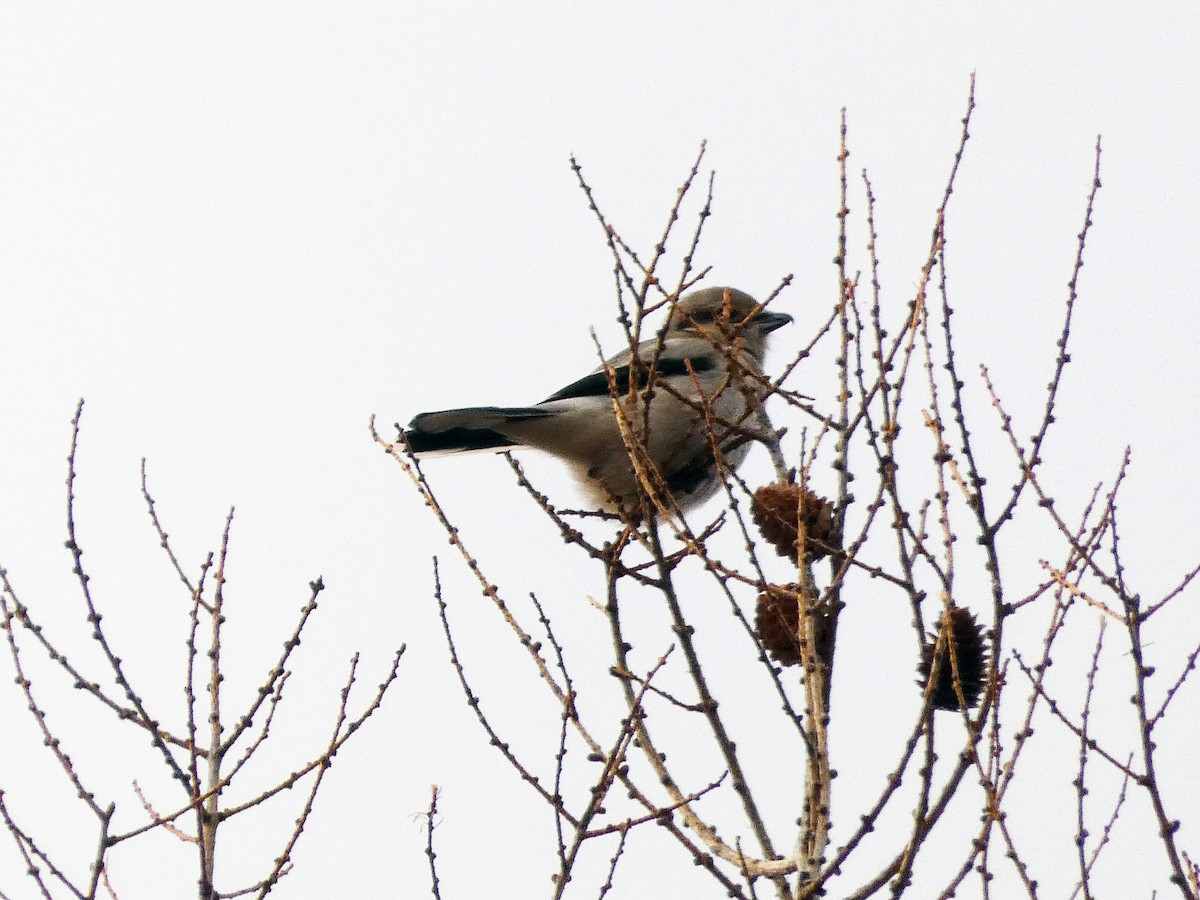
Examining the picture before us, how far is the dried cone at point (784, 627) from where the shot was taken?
3254 millimetres

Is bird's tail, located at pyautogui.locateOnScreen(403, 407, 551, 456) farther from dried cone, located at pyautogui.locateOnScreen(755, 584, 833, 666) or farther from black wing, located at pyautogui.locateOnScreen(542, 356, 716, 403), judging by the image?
dried cone, located at pyautogui.locateOnScreen(755, 584, 833, 666)

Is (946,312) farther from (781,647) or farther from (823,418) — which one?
(781,647)

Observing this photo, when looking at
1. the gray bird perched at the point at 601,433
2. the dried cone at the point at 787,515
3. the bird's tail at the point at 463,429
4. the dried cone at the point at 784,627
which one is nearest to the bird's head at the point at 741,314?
the gray bird perched at the point at 601,433

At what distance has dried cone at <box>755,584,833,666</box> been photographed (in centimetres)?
325

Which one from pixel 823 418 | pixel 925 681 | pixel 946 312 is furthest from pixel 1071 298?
pixel 925 681

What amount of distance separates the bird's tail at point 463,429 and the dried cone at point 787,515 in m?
2.02

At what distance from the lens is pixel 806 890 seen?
2.68 metres

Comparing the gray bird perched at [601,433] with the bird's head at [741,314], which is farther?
the bird's head at [741,314]

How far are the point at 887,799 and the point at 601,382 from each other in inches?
134

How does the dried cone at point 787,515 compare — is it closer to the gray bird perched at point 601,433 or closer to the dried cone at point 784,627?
the dried cone at point 784,627

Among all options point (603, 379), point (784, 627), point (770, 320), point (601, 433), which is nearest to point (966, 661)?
point (784, 627)

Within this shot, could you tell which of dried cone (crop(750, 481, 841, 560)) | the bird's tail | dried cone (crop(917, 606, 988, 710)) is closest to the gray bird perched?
the bird's tail

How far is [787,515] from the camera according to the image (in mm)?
3609

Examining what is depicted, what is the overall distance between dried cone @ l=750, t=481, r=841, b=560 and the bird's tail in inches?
79.6
